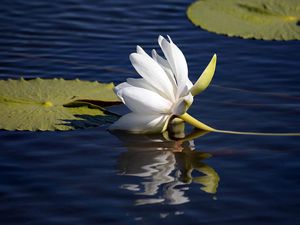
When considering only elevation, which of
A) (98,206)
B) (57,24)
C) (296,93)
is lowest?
(98,206)

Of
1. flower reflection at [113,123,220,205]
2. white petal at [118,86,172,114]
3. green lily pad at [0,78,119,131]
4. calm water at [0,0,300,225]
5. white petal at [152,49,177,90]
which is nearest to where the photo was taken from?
calm water at [0,0,300,225]

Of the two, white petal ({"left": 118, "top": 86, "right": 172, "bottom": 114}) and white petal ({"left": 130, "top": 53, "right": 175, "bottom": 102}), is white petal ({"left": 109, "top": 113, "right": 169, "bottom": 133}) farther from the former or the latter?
white petal ({"left": 130, "top": 53, "right": 175, "bottom": 102})

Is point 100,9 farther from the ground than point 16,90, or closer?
farther from the ground

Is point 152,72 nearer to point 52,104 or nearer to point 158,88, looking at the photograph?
point 158,88

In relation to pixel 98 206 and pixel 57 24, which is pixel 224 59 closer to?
pixel 57 24

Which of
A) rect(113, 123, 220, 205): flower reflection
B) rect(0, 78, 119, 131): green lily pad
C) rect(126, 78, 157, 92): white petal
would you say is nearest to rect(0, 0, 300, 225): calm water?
rect(113, 123, 220, 205): flower reflection

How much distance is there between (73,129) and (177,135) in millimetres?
660

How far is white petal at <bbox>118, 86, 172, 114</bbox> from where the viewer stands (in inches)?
182

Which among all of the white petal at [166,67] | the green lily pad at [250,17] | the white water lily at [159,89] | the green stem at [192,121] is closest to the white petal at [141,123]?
the white water lily at [159,89]

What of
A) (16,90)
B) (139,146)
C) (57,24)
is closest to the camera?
(139,146)

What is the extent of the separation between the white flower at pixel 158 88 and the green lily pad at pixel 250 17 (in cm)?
210

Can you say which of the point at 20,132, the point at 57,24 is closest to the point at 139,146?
the point at 20,132

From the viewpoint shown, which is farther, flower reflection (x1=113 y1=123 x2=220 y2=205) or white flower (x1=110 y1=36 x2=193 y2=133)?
white flower (x1=110 y1=36 x2=193 y2=133)

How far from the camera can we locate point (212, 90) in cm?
576
